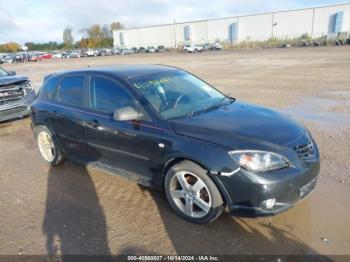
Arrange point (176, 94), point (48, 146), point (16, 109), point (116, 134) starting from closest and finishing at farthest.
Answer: point (116, 134) → point (176, 94) → point (48, 146) → point (16, 109)

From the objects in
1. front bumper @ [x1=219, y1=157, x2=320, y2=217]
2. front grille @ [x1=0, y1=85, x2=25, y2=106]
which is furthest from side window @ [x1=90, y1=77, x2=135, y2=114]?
front grille @ [x1=0, y1=85, x2=25, y2=106]

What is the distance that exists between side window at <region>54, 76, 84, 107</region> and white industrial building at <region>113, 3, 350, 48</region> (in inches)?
3058

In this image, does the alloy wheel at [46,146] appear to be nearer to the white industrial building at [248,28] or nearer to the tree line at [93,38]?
the white industrial building at [248,28]

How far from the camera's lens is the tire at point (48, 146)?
524 centimetres

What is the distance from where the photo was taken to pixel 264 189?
3021mm

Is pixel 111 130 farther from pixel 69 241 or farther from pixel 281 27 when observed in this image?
pixel 281 27

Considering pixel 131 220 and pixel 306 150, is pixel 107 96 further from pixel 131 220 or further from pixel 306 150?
pixel 306 150

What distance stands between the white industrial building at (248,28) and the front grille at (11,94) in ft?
248

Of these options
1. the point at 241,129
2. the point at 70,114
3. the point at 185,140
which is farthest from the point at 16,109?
the point at 241,129

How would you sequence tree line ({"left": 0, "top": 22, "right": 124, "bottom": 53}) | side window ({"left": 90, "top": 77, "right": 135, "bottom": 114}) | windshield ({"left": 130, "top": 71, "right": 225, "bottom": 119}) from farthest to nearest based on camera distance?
tree line ({"left": 0, "top": 22, "right": 124, "bottom": 53})
side window ({"left": 90, "top": 77, "right": 135, "bottom": 114})
windshield ({"left": 130, "top": 71, "right": 225, "bottom": 119})

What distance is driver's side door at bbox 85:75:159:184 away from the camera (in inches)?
148

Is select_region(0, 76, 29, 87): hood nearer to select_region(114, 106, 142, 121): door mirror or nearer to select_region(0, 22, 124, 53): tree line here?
select_region(114, 106, 142, 121): door mirror

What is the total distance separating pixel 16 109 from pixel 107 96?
5.59 metres

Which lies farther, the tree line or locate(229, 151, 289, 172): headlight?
the tree line
